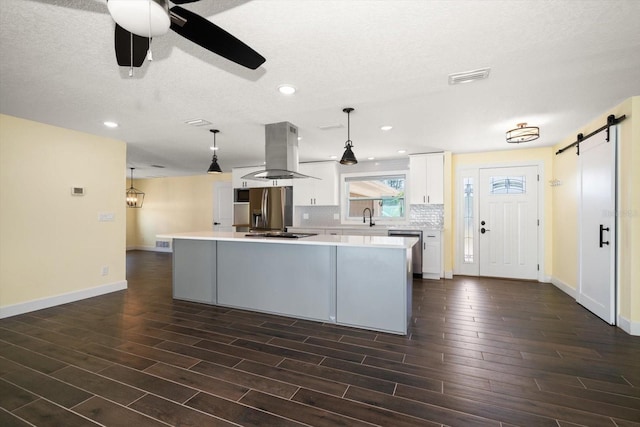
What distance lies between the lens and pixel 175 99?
2.92 metres

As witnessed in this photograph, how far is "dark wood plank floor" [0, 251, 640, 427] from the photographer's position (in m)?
1.71

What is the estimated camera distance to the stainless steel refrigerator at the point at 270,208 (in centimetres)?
612

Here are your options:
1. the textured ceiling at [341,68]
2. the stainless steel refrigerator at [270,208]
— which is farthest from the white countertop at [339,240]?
the stainless steel refrigerator at [270,208]

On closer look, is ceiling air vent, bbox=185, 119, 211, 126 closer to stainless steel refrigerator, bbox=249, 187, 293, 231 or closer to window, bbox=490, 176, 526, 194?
stainless steel refrigerator, bbox=249, 187, 293, 231

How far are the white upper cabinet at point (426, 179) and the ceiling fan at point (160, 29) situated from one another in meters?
4.43

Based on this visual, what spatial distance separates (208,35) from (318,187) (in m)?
4.87

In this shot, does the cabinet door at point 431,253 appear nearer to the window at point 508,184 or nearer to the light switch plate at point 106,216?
the window at point 508,184

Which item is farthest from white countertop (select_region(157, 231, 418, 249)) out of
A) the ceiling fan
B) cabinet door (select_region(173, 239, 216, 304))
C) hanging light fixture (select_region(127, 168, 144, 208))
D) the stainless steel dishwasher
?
hanging light fixture (select_region(127, 168, 144, 208))

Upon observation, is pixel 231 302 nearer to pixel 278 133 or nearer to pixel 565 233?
pixel 278 133

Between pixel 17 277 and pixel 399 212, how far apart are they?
19.3 feet

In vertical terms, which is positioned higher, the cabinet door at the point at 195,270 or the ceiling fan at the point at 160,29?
the ceiling fan at the point at 160,29

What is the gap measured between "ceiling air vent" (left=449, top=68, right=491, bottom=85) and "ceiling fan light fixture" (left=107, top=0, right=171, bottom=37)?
6.97 ft

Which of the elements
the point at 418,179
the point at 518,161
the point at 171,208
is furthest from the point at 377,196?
the point at 171,208

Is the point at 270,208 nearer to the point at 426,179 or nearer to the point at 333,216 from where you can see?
the point at 333,216
